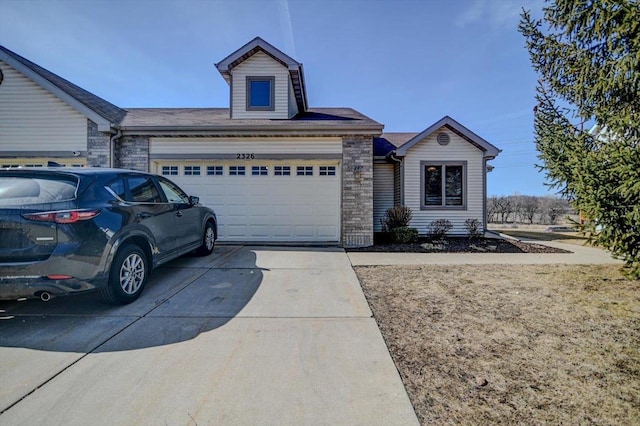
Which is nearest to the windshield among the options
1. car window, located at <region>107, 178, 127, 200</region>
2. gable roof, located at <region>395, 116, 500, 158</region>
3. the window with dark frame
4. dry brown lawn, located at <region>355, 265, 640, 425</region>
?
car window, located at <region>107, 178, 127, 200</region>

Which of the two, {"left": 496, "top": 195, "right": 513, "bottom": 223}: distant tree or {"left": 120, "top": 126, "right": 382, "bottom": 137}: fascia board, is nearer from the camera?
{"left": 120, "top": 126, "right": 382, "bottom": 137}: fascia board

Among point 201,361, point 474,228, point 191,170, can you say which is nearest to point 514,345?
point 201,361

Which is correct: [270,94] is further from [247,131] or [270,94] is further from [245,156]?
[245,156]

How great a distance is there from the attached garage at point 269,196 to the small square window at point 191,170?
3 cm

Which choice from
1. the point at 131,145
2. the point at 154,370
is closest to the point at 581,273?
the point at 154,370

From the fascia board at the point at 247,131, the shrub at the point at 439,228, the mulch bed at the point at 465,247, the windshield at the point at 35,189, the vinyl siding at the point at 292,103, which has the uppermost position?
the vinyl siding at the point at 292,103

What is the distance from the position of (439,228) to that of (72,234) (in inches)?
399

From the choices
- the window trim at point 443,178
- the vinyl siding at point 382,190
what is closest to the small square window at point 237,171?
the vinyl siding at point 382,190

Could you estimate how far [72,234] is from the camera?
3.25 meters

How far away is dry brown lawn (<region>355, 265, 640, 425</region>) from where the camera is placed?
6.79 feet

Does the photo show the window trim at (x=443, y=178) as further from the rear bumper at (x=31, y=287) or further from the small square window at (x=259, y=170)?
the rear bumper at (x=31, y=287)

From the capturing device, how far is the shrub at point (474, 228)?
411 inches

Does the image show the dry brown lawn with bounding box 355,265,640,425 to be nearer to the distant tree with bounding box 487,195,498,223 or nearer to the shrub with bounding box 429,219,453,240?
the shrub with bounding box 429,219,453,240

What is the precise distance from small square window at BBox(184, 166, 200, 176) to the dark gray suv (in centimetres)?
456
